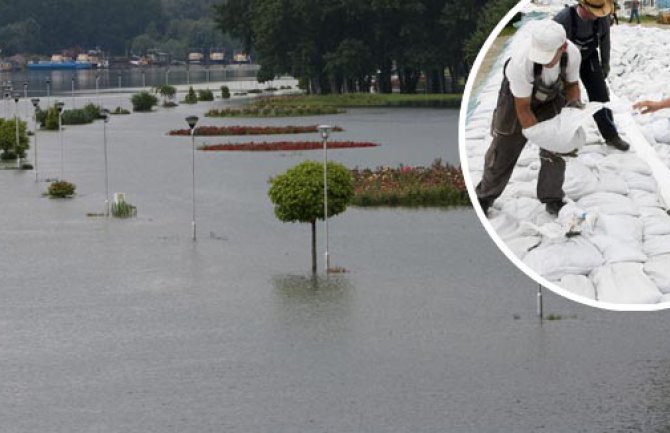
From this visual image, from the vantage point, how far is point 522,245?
13828 mm

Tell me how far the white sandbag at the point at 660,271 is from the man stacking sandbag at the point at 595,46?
1052 mm

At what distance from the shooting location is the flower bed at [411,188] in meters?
47.0

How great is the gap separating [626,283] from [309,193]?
2023 centimetres

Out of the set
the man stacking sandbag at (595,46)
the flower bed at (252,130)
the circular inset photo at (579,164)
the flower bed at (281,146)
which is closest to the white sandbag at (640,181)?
the circular inset photo at (579,164)

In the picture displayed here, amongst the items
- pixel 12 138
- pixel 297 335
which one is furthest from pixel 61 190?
pixel 297 335

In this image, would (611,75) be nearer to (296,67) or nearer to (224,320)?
(224,320)

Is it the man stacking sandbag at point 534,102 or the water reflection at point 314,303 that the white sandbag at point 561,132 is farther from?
the water reflection at point 314,303

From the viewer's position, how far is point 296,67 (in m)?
130

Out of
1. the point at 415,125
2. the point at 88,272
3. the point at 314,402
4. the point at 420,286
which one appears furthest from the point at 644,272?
the point at 415,125

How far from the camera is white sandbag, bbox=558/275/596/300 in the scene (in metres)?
13.8

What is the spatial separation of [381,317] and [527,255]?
14.4m

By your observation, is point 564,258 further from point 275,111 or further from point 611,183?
point 275,111

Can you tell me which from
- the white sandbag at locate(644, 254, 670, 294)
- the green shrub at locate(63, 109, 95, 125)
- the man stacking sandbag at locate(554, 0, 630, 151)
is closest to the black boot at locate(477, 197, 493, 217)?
the man stacking sandbag at locate(554, 0, 630, 151)

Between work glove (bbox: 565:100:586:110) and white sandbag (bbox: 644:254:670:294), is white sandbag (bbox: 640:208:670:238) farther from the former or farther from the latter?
work glove (bbox: 565:100:586:110)
